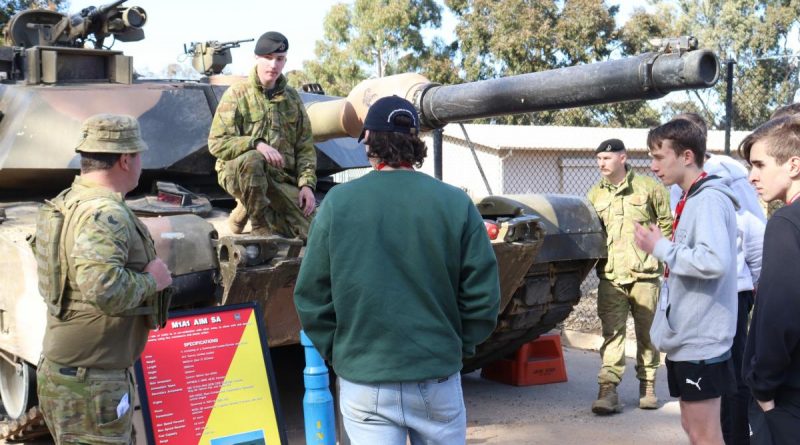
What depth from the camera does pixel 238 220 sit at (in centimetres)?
532

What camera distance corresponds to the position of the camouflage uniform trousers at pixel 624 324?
6.53 metres

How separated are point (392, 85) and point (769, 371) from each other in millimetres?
3250

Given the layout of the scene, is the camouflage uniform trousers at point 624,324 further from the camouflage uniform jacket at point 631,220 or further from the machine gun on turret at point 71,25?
the machine gun on turret at point 71,25

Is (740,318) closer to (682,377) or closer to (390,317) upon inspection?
(682,377)

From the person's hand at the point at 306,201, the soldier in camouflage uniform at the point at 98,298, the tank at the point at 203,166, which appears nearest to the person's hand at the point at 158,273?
the soldier in camouflage uniform at the point at 98,298

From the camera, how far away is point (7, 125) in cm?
599

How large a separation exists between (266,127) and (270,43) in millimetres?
466

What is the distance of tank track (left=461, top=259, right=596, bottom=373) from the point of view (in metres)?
6.44

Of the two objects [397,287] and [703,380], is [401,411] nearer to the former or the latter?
[397,287]

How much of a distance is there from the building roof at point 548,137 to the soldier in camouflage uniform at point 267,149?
411 inches

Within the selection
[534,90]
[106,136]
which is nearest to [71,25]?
[534,90]

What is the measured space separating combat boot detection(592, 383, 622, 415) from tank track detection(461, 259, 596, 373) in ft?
2.08

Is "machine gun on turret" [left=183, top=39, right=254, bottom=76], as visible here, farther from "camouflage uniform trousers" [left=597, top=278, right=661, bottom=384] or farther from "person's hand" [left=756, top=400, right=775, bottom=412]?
"person's hand" [left=756, top=400, right=775, bottom=412]

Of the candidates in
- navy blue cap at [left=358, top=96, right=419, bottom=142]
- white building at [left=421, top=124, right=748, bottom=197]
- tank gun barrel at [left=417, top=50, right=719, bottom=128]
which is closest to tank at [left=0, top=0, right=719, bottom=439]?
tank gun barrel at [left=417, top=50, right=719, bottom=128]
